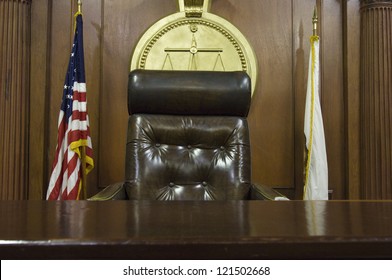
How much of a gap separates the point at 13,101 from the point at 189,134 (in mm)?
1305

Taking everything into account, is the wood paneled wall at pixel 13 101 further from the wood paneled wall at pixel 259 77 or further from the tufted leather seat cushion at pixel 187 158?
the tufted leather seat cushion at pixel 187 158

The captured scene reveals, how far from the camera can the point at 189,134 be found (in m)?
1.99

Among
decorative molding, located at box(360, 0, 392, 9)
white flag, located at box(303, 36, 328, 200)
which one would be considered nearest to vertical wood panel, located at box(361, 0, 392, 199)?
decorative molding, located at box(360, 0, 392, 9)

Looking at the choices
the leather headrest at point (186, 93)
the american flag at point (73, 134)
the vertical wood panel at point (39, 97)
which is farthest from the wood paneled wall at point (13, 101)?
the leather headrest at point (186, 93)

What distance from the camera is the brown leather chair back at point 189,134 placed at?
192 cm

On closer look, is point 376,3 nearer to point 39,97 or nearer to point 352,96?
point 352,96

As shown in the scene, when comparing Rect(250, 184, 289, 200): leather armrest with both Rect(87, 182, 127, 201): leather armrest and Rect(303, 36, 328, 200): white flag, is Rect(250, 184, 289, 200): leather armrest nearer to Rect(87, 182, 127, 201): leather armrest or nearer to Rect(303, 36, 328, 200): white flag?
Rect(87, 182, 127, 201): leather armrest

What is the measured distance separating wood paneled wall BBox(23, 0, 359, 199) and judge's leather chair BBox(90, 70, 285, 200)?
2.77ft

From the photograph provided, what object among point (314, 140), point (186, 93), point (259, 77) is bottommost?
point (314, 140)

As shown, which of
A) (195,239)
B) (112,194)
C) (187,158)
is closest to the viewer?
(195,239)

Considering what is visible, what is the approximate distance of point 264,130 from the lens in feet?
9.25

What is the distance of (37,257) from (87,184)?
7.63 feet

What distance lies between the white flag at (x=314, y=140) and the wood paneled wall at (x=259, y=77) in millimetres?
168

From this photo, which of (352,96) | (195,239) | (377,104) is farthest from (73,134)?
(195,239)
